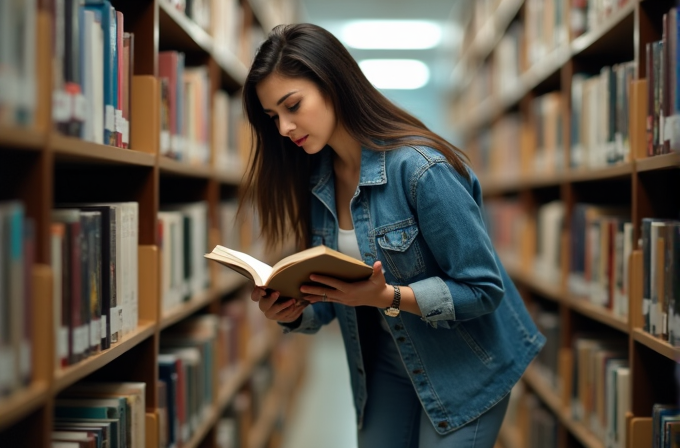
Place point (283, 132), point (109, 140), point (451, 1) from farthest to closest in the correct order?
1. point (451, 1)
2. point (283, 132)
3. point (109, 140)

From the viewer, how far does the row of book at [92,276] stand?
1.04 metres

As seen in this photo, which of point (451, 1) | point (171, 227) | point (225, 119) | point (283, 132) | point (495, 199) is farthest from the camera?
point (451, 1)

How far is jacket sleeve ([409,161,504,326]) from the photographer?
49.8 inches

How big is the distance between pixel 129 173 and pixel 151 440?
2.06 ft

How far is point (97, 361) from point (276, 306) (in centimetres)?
38

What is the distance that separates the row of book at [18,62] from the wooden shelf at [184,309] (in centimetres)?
81

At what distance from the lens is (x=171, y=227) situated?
1772mm

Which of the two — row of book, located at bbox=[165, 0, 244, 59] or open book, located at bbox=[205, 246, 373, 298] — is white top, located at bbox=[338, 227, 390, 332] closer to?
open book, located at bbox=[205, 246, 373, 298]

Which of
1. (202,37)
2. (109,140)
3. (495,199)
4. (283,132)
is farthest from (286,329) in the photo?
(495,199)

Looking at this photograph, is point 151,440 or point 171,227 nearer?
point 151,440

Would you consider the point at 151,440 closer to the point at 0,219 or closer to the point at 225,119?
the point at 0,219

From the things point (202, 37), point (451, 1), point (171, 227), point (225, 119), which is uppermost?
point (451, 1)

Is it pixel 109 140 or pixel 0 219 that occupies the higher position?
pixel 109 140

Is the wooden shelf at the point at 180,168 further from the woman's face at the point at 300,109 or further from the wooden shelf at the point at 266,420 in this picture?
the wooden shelf at the point at 266,420
